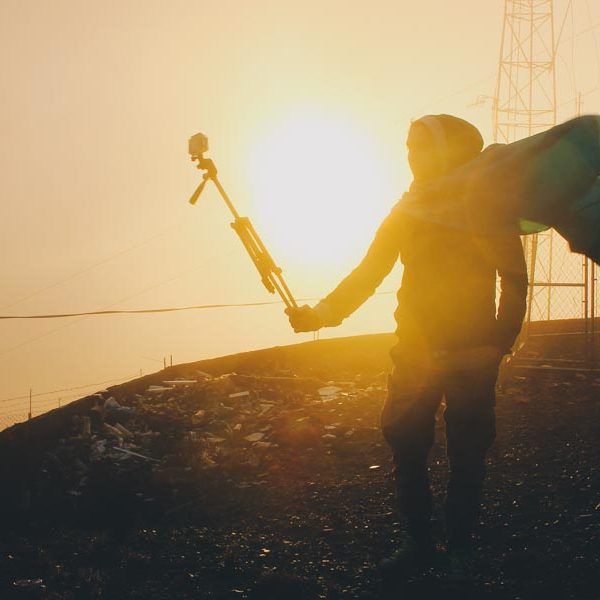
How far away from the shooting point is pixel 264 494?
6.09 meters

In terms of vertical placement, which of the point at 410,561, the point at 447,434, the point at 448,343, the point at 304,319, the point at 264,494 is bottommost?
the point at 264,494

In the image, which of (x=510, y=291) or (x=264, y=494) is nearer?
(x=510, y=291)

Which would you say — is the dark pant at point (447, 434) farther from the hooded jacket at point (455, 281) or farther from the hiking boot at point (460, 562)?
the hooded jacket at point (455, 281)

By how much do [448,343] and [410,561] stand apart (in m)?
1.26

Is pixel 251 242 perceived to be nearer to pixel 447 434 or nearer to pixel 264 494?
pixel 447 434

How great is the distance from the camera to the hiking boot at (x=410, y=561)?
12.6 ft

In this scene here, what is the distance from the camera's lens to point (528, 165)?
136 inches

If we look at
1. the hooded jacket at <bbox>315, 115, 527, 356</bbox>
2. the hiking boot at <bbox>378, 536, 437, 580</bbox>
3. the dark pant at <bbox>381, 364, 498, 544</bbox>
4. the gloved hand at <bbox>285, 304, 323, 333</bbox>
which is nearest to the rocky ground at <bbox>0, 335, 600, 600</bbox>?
the hiking boot at <bbox>378, 536, 437, 580</bbox>

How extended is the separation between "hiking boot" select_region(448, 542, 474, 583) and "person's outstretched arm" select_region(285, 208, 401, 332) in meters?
1.43

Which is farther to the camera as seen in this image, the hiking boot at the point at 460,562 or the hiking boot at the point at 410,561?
the hiking boot at the point at 410,561

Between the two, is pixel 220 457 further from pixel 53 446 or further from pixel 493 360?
pixel 493 360

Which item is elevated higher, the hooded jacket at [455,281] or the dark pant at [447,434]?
the hooded jacket at [455,281]

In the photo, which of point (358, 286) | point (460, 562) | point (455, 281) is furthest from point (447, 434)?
point (358, 286)

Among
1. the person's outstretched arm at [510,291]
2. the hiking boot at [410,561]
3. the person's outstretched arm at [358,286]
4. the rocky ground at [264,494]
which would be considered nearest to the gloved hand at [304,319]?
the person's outstretched arm at [358,286]
